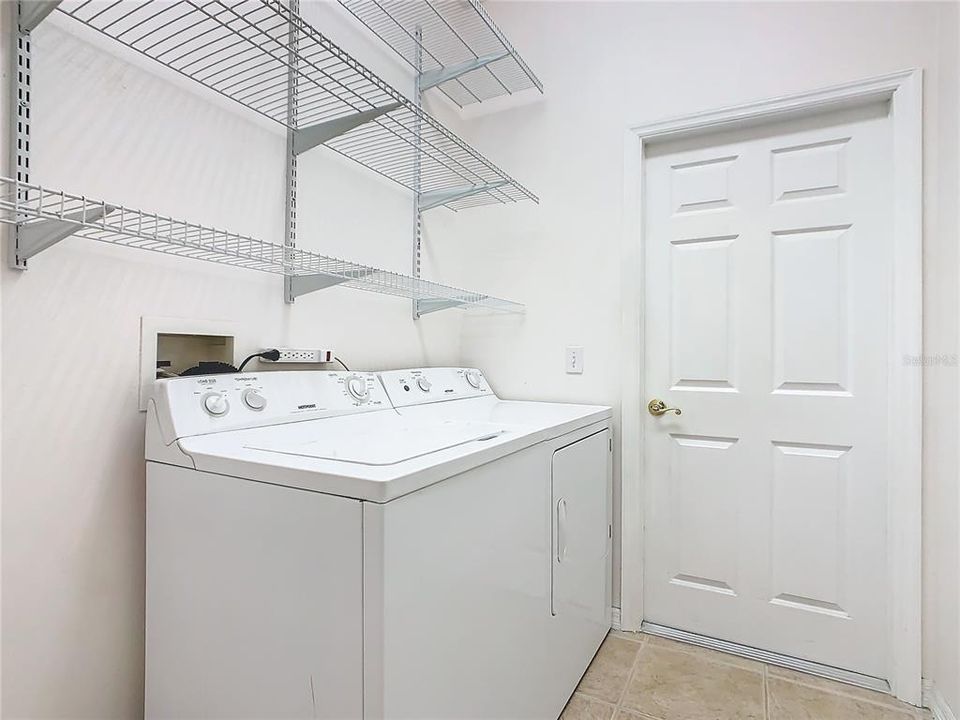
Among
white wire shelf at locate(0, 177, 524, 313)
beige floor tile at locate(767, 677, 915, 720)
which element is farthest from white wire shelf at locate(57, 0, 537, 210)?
beige floor tile at locate(767, 677, 915, 720)

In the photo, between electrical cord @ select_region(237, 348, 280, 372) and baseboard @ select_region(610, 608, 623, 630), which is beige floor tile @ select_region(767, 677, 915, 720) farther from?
electrical cord @ select_region(237, 348, 280, 372)

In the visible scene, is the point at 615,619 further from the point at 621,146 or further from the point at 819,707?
the point at 621,146

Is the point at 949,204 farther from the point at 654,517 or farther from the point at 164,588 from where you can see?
the point at 164,588

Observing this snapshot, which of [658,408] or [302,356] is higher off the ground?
[302,356]

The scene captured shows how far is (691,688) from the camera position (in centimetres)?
170

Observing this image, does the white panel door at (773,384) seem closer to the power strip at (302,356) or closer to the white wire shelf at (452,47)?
the white wire shelf at (452,47)

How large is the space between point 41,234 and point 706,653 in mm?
2261

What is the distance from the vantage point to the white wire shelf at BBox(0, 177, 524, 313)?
0.83 meters

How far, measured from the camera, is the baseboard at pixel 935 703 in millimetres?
1499


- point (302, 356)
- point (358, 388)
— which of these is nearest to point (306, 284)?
point (302, 356)

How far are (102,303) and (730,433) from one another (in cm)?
194

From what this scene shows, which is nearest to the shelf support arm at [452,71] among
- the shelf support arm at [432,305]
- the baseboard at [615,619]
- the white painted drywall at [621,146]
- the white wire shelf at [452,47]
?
the white wire shelf at [452,47]

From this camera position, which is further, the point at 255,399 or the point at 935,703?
the point at 935,703

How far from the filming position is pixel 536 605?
134 cm
